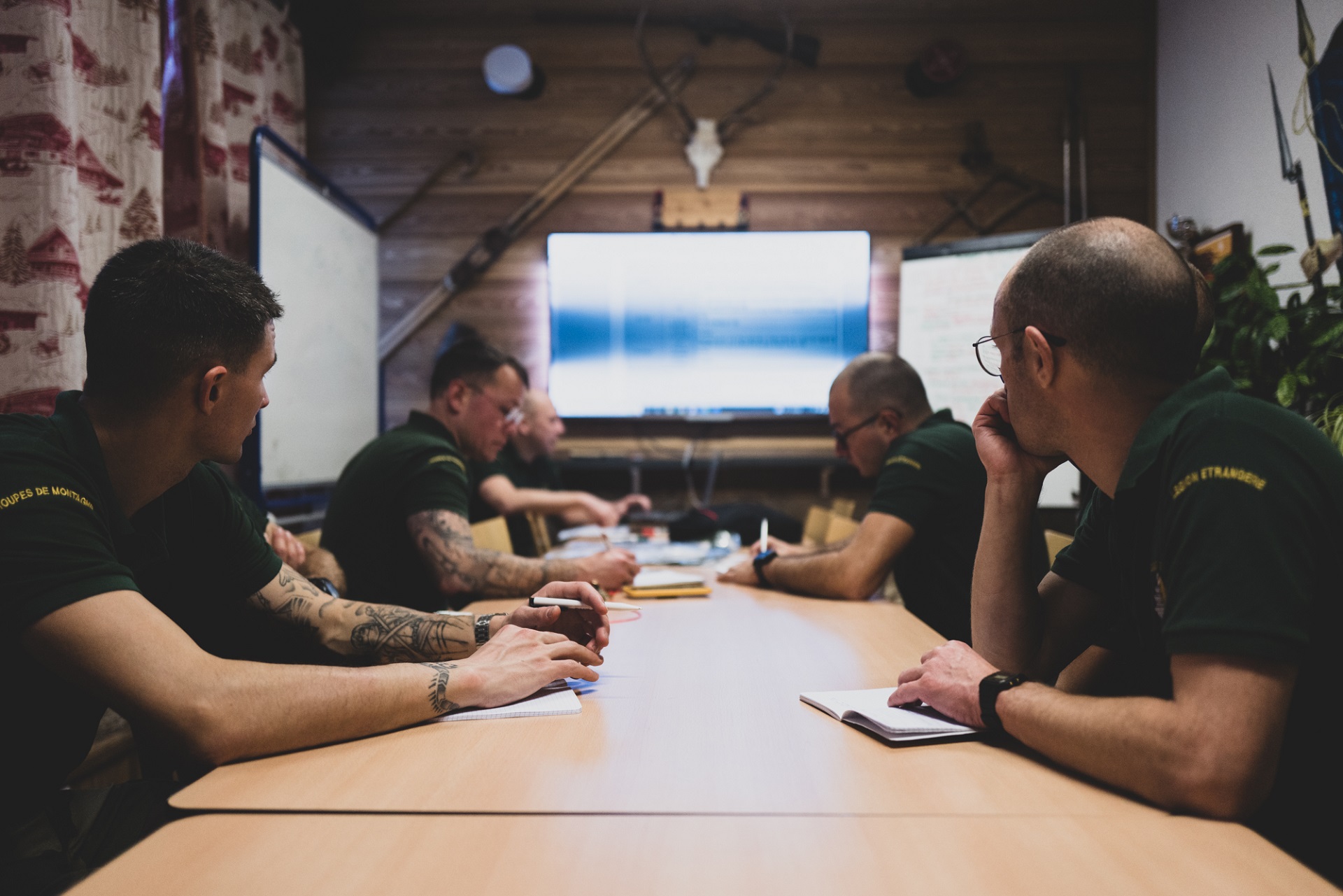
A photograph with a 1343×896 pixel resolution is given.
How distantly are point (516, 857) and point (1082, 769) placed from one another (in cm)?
57

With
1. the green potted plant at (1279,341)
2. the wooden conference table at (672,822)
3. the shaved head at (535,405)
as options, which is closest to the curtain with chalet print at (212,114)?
the shaved head at (535,405)

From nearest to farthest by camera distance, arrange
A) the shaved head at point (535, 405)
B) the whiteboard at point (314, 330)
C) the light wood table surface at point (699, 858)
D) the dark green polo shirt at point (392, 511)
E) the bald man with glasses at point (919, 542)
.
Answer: the light wood table surface at point (699, 858) → the bald man with glasses at point (919, 542) → the dark green polo shirt at point (392, 511) → the whiteboard at point (314, 330) → the shaved head at point (535, 405)

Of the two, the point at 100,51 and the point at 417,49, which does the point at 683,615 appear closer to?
the point at 100,51

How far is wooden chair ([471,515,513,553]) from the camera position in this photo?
2580mm

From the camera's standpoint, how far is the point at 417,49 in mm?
4184

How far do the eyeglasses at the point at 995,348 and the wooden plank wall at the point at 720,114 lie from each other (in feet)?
9.84

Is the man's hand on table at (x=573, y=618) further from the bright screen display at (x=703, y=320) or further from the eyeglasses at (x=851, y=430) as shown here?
the bright screen display at (x=703, y=320)

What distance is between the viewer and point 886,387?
2.36 m

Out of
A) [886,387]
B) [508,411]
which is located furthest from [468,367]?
[886,387]

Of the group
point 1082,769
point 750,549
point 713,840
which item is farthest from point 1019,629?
point 750,549

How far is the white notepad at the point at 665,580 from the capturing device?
6.86 feet

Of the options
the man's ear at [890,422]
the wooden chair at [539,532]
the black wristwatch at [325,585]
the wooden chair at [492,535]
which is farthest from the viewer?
the wooden chair at [539,532]

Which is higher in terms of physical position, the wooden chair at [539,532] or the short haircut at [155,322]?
the short haircut at [155,322]

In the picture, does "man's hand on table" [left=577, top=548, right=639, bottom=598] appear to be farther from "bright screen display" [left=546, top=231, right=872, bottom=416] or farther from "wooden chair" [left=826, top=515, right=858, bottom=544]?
"bright screen display" [left=546, top=231, right=872, bottom=416]
